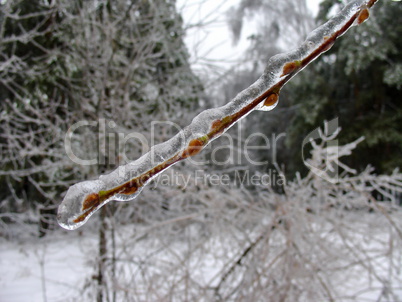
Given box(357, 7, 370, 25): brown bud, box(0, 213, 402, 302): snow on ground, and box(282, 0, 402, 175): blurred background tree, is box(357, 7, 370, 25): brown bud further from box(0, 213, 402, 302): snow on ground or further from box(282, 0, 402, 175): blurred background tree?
box(282, 0, 402, 175): blurred background tree

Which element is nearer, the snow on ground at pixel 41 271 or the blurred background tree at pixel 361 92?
the snow on ground at pixel 41 271

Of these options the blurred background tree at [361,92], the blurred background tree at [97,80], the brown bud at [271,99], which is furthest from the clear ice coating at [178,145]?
the blurred background tree at [361,92]

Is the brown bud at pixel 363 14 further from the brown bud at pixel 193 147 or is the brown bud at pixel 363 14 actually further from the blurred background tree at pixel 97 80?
the blurred background tree at pixel 97 80

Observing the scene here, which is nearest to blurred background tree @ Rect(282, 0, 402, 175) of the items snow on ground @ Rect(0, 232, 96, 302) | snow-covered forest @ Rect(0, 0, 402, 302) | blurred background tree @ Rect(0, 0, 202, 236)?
snow-covered forest @ Rect(0, 0, 402, 302)

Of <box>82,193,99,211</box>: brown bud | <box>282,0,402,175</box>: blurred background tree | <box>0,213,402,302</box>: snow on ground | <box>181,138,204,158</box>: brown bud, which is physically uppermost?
<box>282,0,402,175</box>: blurred background tree

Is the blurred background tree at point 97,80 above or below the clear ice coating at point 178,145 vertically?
above

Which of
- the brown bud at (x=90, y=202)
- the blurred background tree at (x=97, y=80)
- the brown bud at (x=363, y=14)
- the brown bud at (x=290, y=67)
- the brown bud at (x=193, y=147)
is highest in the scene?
the blurred background tree at (x=97, y=80)

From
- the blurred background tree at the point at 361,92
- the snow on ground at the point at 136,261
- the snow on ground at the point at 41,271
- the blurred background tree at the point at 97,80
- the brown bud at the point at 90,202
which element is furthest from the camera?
the blurred background tree at the point at 361,92

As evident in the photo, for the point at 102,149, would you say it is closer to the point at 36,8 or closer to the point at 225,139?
the point at 225,139

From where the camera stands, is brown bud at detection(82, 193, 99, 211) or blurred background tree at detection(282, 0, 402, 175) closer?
brown bud at detection(82, 193, 99, 211)

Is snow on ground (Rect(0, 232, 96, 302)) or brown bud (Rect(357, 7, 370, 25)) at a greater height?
snow on ground (Rect(0, 232, 96, 302))
